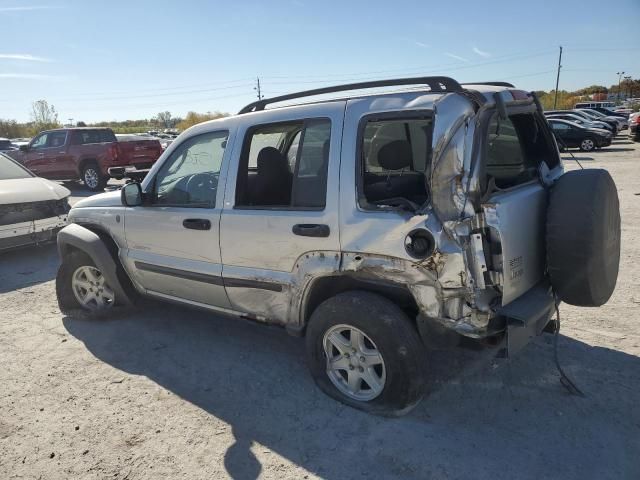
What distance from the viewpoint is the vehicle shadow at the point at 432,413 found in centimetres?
244

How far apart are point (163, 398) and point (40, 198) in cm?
491

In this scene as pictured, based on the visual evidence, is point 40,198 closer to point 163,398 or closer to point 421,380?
point 163,398

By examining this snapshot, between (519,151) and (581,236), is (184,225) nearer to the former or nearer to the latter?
(519,151)

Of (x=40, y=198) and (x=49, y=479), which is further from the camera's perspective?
(x=40, y=198)

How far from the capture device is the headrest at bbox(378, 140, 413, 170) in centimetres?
338

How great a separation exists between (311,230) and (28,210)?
5.51 m

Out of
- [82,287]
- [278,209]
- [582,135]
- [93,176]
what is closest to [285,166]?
[278,209]

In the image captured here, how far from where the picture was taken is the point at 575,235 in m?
2.57

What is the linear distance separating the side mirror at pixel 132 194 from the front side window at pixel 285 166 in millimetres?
1031

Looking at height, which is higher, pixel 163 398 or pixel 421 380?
pixel 421 380

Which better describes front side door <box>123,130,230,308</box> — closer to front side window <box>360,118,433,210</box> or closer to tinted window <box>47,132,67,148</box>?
front side window <box>360,118,433,210</box>

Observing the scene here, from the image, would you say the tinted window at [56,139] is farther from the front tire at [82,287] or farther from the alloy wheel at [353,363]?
the alloy wheel at [353,363]

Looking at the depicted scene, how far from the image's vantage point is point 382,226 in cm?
257

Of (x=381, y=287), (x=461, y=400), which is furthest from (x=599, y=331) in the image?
(x=381, y=287)
